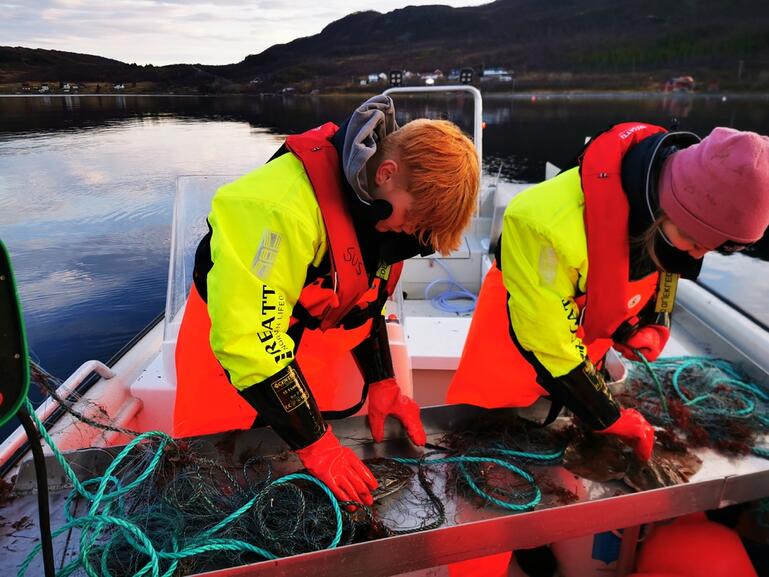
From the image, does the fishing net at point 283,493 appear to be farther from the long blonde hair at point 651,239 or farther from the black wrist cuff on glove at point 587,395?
the long blonde hair at point 651,239

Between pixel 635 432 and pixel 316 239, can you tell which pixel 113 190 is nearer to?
pixel 316 239

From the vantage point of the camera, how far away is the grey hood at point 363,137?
1.27m

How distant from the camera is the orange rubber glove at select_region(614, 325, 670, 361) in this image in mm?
1947

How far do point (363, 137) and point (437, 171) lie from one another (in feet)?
0.65

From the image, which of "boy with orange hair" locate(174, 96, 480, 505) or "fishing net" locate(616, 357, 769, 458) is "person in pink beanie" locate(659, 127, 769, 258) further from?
"fishing net" locate(616, 357, 769, 458)

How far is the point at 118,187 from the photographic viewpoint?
16438 millimetres

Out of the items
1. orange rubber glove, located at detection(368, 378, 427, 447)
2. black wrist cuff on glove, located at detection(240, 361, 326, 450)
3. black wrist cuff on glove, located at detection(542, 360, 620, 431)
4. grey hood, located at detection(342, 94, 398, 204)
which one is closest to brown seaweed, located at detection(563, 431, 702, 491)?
black wrist cuff on glove, located at detection(542, 360, 620, 431)

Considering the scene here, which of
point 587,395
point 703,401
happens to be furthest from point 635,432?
point 703,401

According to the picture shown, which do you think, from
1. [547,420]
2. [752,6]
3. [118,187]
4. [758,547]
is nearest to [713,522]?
[758,547]

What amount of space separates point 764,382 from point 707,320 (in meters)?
0.83

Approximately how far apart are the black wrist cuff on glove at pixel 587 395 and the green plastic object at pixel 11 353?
128cm

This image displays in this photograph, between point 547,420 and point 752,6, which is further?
point 752,6

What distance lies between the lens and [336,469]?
1416 mm

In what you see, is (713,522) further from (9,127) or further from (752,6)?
(752,6)
